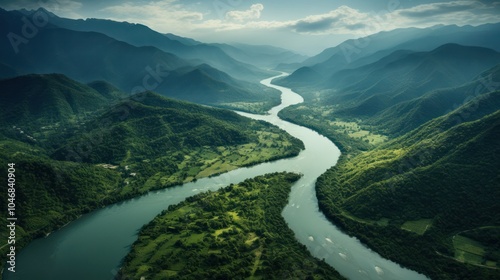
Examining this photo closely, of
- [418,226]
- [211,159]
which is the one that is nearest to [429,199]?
[418,226]

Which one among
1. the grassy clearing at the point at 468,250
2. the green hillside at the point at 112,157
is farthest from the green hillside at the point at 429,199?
the green hillside at the point at 112,157

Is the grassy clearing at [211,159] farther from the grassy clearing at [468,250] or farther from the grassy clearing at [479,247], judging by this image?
the grassy clearing at [479,247]

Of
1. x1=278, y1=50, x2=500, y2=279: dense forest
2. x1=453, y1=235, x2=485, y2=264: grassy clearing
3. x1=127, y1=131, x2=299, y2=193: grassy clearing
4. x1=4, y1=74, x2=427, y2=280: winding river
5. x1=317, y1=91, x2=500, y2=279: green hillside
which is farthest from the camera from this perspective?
x1=127, y1=131, x2=299, y2=193: grassy clearing

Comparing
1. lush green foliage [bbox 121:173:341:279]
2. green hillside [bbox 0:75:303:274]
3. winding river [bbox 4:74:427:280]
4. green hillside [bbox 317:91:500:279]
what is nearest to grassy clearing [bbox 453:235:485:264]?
green hillside [bbox 317:91:500:279]

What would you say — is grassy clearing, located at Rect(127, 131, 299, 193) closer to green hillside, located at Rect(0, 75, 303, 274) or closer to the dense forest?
green hillside, located at Rect(0, 75, 303, 274)

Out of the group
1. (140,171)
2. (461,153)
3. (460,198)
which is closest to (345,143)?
(461,153)

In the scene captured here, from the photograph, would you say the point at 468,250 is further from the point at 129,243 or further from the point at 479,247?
the point at 129,243
